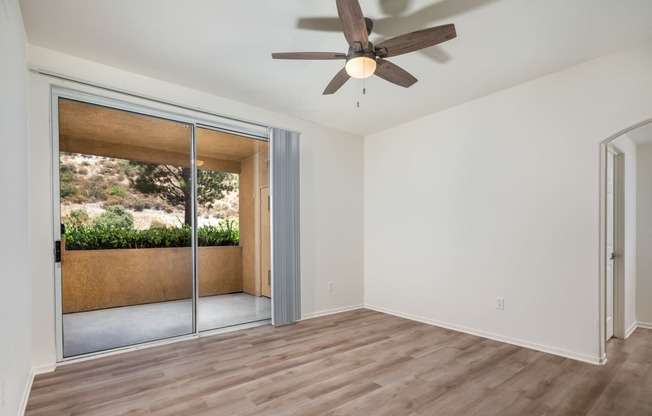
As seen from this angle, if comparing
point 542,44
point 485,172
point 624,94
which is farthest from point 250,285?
point 624,94

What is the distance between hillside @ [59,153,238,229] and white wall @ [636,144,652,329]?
212 inches

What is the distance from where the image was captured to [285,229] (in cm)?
430

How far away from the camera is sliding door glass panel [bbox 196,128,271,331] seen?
4.13 meters

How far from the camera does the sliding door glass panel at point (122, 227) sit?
131 inches

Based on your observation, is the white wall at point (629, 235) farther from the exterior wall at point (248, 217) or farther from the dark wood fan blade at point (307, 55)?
the exterior wall at point (248, 217)

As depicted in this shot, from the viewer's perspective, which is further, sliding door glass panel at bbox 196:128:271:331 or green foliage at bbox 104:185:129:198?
sliding door glass panel at bbox 196:128:271:331

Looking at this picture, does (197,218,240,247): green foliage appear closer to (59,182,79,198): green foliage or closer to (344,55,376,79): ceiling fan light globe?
(59,182,79,198): green foliage

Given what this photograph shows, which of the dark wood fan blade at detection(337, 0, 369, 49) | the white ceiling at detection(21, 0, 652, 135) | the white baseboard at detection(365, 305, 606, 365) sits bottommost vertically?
the white baseboard at detection(365, 305, 606, 365)

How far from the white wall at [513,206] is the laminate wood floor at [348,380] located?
1.51 ft

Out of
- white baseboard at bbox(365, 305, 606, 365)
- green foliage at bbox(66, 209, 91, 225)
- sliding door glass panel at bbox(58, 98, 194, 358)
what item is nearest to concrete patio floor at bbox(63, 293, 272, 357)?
sliding door glass panel at bbox(58, 98, 194, 358)

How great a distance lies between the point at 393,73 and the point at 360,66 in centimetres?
44

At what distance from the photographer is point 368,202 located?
209 inches

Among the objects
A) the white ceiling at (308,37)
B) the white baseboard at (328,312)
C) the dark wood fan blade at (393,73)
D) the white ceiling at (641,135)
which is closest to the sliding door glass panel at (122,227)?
the white ceiling at (308,37)

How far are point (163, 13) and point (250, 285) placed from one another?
3516 millimetres
